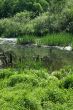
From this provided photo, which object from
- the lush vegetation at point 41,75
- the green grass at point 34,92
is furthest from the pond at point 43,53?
the green grass at point 34,92

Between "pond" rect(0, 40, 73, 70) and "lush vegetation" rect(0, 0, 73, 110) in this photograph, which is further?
"pond" rect(0, 40, 73, 70)

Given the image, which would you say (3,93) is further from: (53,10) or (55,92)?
(53,10)

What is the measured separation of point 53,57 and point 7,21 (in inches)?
483

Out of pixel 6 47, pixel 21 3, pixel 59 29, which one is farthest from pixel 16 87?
pixel 21 3

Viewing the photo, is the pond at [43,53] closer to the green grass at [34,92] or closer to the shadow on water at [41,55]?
the shadow on water at [41,55]

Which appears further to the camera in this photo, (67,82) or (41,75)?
(41,75)

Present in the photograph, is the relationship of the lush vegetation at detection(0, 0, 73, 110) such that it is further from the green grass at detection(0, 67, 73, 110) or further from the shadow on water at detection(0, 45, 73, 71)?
the shadow on water at detection(0, 45, 73, 71)

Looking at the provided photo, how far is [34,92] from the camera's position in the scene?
11.6m

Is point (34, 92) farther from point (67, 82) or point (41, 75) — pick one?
point (41, 75)

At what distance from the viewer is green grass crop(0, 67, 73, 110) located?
10.5 meters

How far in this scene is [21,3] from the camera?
42.2m

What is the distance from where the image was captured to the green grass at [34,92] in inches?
412

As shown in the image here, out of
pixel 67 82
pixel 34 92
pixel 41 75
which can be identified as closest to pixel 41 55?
pixel 41 75

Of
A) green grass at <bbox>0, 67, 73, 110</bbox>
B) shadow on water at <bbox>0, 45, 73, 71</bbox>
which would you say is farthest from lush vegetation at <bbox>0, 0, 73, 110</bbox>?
shadow on water at <bbox>0, 45, 73, 71</bbox>
